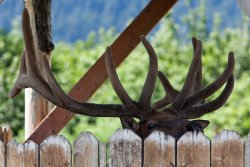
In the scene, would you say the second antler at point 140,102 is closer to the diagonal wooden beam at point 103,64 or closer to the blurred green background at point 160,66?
the diagonal wooden beam at point 103,64

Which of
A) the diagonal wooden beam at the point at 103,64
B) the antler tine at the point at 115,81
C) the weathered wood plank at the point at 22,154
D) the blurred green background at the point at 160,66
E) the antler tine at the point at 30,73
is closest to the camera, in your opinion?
Result: the weathered wood plank at the point at 22,154

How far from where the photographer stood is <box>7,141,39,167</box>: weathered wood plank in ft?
14.0

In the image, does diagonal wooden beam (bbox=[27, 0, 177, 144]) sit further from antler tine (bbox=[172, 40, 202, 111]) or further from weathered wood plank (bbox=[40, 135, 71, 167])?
weathered wood plank (bbox=[40, 135, 71, 167])

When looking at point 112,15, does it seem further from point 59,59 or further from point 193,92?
point 193,92

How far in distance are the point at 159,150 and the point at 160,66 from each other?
8703mm

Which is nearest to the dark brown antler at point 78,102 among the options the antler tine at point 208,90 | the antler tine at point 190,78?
the antler tine at point 190,78

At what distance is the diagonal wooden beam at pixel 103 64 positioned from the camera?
20.5ft

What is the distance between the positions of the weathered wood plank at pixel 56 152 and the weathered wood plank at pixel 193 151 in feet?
1.68

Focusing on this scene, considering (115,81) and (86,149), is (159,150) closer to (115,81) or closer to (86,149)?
(86,149)

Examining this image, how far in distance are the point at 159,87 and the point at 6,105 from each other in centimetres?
205

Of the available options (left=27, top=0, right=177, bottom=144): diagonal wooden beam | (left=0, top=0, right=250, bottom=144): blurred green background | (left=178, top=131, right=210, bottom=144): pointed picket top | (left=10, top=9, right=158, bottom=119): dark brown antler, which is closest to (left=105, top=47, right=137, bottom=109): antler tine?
(left=10, top=9, right=158, bottom=119): dark brown antler

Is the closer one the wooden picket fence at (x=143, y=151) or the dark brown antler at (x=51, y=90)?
the wooden picket fence at (x=143, y=151)

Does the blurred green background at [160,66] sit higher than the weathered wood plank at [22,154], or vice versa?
the blurred green background at [160,66]

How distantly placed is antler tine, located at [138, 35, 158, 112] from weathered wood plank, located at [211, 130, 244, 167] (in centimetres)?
82
